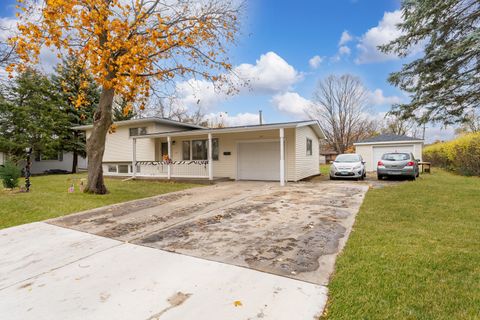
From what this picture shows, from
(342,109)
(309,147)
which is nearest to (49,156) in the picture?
(309,147)

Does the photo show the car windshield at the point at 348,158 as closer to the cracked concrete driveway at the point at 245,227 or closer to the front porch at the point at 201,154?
the front porch at the point at 201,154

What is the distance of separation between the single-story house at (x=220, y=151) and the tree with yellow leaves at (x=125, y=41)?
12.4ft

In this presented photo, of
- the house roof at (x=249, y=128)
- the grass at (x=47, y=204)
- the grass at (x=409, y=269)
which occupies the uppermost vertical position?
the house roof at (x=249, y=128)

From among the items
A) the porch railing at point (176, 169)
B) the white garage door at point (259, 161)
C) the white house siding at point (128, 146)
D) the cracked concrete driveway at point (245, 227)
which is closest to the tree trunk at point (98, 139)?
the cracked concrete driveway at point (245, 227)

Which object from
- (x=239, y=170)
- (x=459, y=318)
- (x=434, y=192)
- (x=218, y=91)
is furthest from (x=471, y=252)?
(x=239, y=170)

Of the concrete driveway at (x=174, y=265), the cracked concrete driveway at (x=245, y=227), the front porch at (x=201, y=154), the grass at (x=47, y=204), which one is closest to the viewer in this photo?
the concrete driveway at (x=174, y=265)

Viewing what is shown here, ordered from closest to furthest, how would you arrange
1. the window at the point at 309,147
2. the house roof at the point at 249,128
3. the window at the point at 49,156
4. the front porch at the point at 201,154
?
1. the house roof at the point at 249,128
2. the front porch at the point at 201,154
3. the window at the point at 309,147
4. the window at the point at 49,156

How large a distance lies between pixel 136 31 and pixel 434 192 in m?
10.7

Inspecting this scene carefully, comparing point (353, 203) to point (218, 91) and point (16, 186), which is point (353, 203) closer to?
point (218, 91)

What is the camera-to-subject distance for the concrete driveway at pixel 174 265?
7.36 ft

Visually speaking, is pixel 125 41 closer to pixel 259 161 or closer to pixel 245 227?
pixel 245 227

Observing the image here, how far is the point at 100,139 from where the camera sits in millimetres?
8656

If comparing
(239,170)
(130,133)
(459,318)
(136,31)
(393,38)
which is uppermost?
(136,31)

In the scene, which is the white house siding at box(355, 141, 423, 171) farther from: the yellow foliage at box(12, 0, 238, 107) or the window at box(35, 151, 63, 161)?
the window at box(35, 151, 63, 161)
